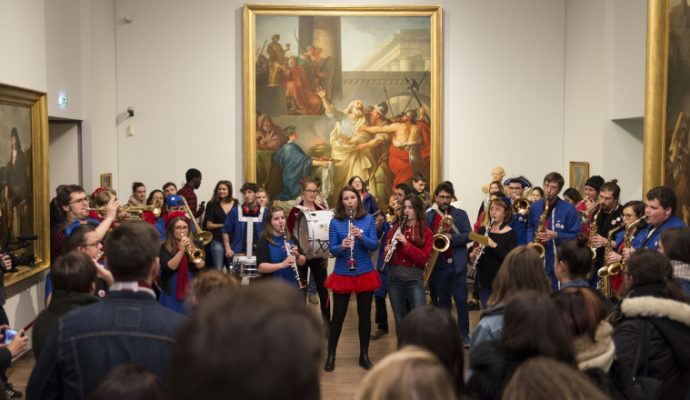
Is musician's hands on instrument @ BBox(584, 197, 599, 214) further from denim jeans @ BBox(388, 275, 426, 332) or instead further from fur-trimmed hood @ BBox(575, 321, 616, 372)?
fur-trimmed hood @ BBox(575, 321, 616, 372)

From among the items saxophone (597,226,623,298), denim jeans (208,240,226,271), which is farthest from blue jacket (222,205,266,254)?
saxophone (597,226,623,298)

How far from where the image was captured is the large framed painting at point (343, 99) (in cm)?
1377

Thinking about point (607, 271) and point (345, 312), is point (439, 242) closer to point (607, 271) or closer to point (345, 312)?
point (345, 312)

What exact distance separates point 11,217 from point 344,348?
13.5 feet

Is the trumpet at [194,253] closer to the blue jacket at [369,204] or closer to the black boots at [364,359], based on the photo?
the black boots at [364,359]

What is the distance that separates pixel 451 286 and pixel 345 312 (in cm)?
157

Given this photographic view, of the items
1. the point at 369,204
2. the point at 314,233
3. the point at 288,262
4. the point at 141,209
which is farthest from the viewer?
the point at 369,204

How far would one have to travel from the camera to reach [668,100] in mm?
9398

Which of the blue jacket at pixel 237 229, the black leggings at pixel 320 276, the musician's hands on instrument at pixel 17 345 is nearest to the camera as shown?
the musician's hands on instrument at pixel 17 345

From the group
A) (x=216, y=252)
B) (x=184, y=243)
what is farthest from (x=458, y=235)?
(x=216, y=252)

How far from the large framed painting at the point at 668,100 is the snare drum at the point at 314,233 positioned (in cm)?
401

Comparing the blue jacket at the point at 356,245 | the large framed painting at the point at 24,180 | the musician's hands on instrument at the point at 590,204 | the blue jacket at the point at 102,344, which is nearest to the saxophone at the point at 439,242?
the blue jacket at the point at 356,245

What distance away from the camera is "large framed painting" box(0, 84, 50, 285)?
859cm

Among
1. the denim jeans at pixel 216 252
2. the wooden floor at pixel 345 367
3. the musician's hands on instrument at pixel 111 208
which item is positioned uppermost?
the musician's hands on instrument at pixel 111 208
